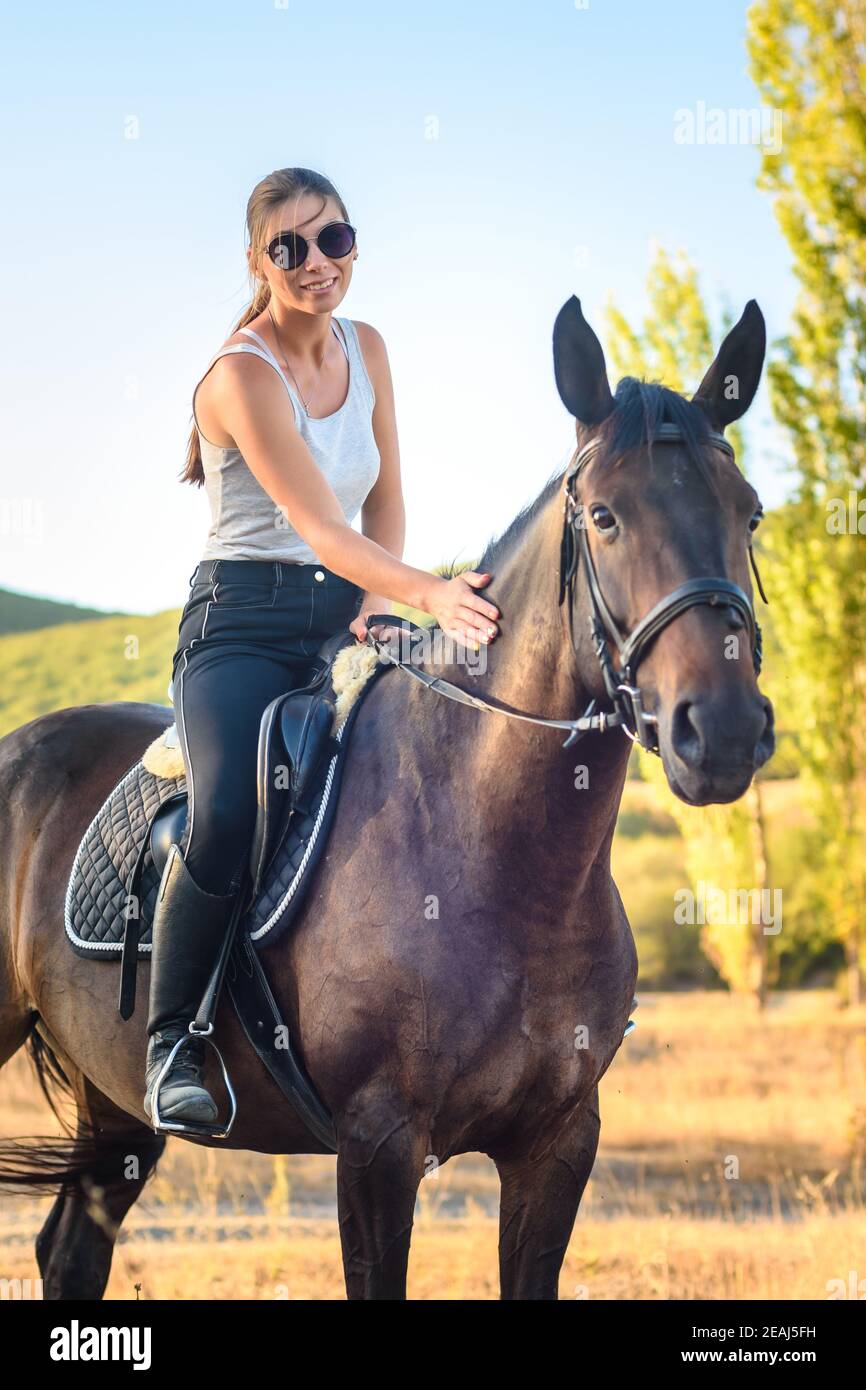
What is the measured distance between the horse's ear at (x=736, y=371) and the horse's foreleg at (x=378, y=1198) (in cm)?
177

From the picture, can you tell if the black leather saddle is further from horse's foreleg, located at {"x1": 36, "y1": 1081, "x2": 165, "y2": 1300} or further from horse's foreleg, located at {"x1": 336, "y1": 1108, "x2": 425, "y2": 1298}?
horse's foreleg, located at {"x1": 36, "y1": 1081, "x2": 165, "y2": 1300}

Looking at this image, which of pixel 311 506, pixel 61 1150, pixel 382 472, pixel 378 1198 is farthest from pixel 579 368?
pixel 61 1150

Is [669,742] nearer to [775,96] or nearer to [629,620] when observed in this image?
[629,620]

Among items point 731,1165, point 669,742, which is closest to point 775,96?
point 731,1165

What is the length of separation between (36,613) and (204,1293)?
21.5 metres

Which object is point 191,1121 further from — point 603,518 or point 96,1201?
point 603,518

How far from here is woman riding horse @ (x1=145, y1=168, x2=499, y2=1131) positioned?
11.2 ft

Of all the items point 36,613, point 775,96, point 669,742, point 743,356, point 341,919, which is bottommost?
point 341,919

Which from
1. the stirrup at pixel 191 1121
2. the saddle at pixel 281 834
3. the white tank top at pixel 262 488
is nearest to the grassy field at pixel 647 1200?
the stirrup at pixel 191 1121

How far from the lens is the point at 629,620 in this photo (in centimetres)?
277

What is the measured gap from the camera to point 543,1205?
3449 mm

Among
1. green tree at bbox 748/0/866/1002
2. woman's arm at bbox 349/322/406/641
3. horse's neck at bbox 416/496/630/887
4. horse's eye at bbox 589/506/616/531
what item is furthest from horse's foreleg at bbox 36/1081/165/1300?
green tree at bbox 748/0/866/1002

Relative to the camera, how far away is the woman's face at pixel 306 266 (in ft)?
12.0

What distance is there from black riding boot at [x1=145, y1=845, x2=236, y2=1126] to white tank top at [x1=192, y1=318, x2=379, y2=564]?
0.86 m
